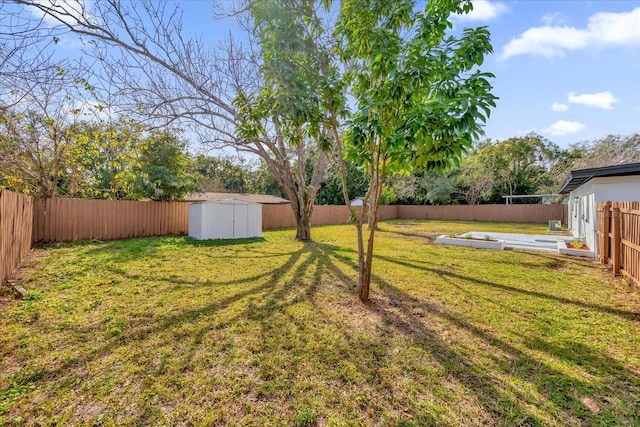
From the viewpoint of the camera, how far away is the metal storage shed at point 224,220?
9797 mm

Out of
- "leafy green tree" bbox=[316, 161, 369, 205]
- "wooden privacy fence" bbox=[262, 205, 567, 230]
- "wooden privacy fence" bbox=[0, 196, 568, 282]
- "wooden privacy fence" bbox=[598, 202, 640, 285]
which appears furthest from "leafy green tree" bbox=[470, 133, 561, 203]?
"wooden privacy fence" bbox=[598, 202, 640, 285]

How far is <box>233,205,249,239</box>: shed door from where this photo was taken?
10.6m

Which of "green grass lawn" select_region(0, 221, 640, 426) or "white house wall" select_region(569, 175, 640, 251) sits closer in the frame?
"green grass lawn" select_region(0, 221, 640, 426)

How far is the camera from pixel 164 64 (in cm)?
708

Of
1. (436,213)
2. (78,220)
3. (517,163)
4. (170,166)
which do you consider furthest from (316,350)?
(517,163)

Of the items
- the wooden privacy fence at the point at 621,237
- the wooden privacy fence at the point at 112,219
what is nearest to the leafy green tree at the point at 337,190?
the wooden privacy fence at the point at 112,219

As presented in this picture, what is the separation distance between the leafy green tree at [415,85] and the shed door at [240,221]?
8.03 metres

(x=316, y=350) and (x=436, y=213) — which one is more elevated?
(x=436, y=213)

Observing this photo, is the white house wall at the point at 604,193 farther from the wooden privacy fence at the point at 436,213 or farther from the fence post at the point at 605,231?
the wooden privacy fence at the point at 436,213

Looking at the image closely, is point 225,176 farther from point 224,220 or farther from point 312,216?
point 224,220

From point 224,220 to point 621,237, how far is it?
1036 centimetres

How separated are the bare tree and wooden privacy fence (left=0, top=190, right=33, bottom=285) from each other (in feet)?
11.1

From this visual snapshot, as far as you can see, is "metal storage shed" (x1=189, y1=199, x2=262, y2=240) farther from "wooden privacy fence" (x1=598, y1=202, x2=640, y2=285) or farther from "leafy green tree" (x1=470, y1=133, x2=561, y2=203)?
"leafy green tree" (x1=470, y1=133, x2=561, y2=203)

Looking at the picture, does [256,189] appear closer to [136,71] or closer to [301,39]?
[136,71]
